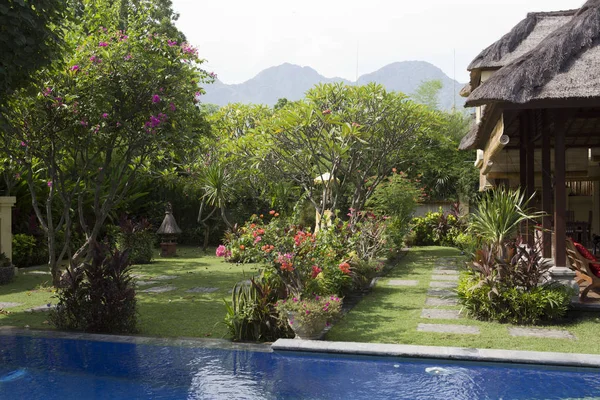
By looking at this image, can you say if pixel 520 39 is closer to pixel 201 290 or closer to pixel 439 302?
pixel 439 302

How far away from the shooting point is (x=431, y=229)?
21.0 m

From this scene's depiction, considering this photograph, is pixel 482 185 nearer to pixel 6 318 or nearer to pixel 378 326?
pixel 378 326

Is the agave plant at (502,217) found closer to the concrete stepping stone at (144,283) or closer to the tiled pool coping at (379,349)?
the tiled pool coping at (379,349)

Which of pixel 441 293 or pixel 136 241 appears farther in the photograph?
pixel 136 241

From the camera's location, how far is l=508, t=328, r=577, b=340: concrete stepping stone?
255 inches

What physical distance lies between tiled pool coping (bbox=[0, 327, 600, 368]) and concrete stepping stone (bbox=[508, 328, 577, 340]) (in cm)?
99

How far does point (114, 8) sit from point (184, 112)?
2.46 m

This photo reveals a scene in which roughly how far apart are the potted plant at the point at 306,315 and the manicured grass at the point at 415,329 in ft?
0.97

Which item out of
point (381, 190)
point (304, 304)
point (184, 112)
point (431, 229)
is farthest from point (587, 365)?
point (431, 229)

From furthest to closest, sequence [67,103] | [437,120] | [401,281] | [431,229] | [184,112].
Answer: [431,229] → [437,120] → [401,281] → [184,112] → [67,103]

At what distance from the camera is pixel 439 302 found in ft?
28.7

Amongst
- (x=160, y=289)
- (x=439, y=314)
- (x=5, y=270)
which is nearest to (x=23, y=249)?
(x=5, y=270)

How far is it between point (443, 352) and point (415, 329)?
1275 mm

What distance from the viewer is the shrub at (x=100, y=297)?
6.98m
